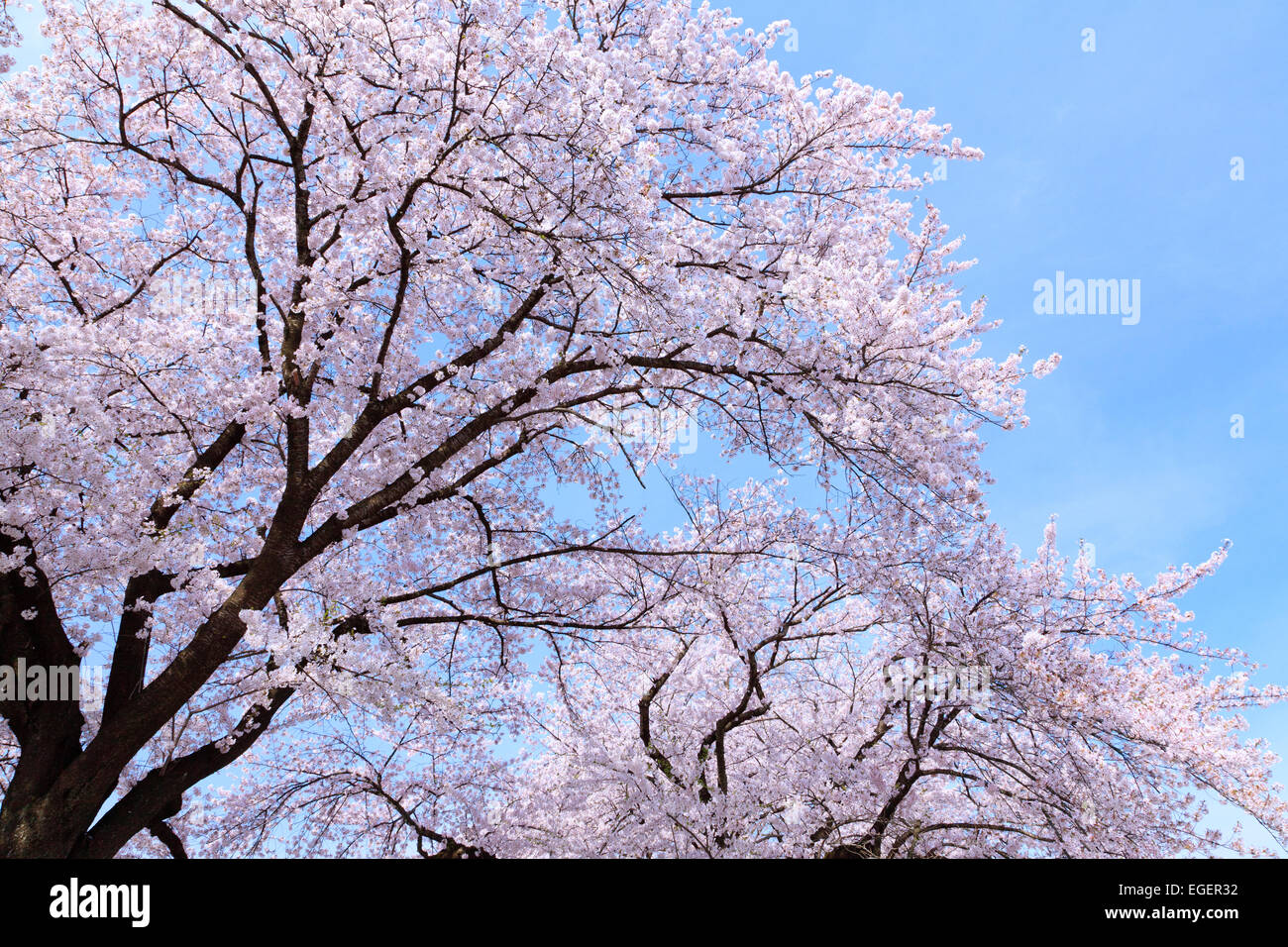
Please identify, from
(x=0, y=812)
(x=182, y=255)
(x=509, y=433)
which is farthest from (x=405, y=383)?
(x=0, y=812)

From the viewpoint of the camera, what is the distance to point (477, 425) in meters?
7.77

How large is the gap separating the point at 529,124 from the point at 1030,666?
20.8 feet

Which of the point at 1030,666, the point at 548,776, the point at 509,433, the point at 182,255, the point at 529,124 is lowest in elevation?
→ the point at 548,776

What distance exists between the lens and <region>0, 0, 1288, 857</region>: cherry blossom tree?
21.2ft

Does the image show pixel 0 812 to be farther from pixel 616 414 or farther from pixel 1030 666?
pixel 1030 666

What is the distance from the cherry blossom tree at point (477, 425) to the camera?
21.2ft

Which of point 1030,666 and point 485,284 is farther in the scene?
point 485,284

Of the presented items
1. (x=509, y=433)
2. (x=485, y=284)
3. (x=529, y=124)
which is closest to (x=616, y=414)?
(x=509, y=433)

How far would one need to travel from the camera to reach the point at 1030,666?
747 centimetres
